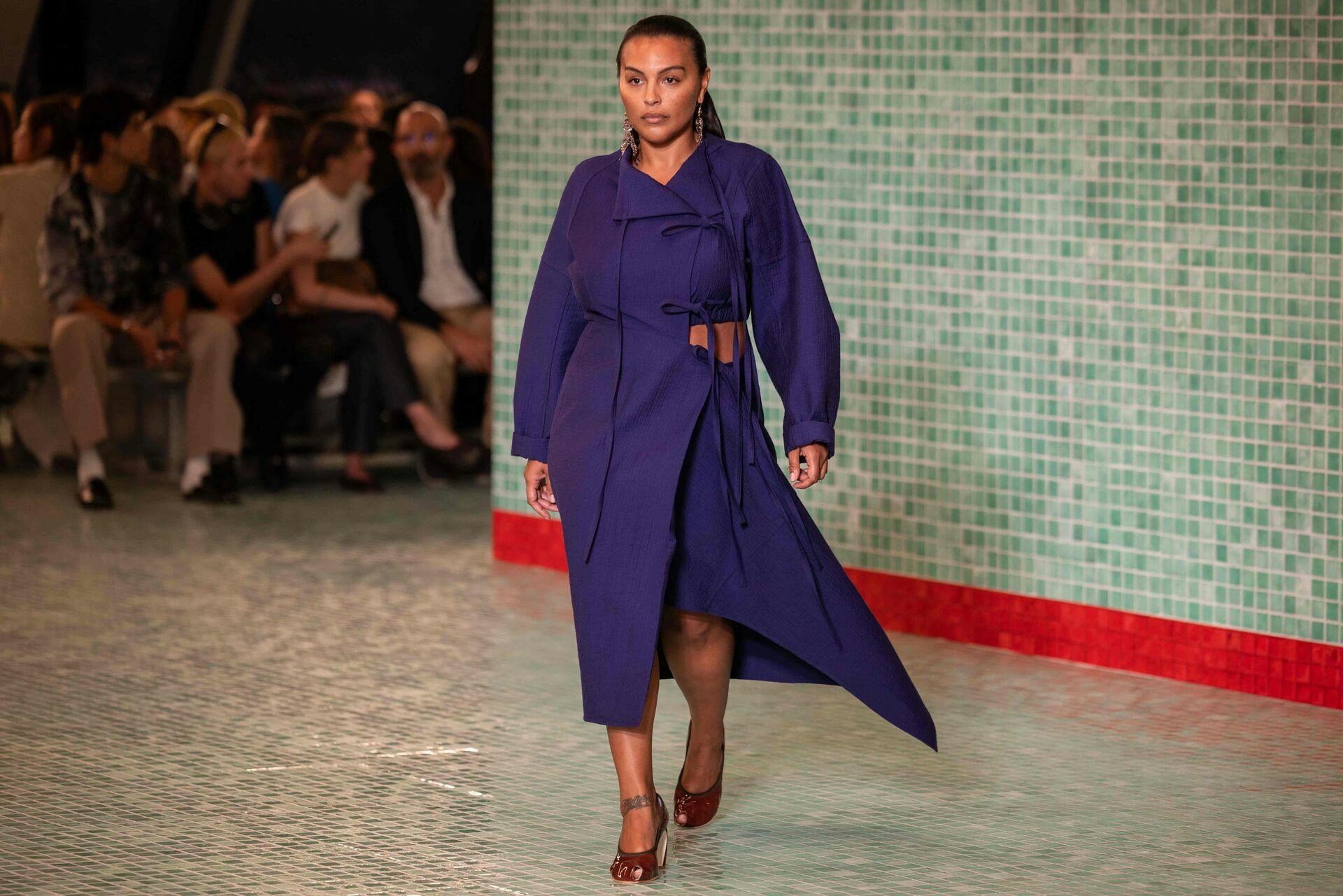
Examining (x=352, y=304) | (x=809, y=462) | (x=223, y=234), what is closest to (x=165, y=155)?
(x=223, y=234)

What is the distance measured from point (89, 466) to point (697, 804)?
431cm

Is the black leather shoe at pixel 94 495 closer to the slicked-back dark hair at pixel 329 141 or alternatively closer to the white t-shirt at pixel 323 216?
the white t-shirt at pixel 323 216

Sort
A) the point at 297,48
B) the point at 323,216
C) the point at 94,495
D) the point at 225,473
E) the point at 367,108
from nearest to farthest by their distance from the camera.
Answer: the point at 94,495 → the point at 225,473 → the point at 323,216 → the point at 367,108 → the point at 297,48

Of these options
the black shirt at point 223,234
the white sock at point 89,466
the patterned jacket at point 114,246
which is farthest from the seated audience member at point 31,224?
the white sock at point 89,466

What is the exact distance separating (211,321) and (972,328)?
141 inches

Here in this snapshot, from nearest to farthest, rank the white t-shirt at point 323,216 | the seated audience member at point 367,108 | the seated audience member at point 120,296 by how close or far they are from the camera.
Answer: the seated audience member at point 120,296 < the white t-shirt at point 323,216 < the seated audience member at point 367,108

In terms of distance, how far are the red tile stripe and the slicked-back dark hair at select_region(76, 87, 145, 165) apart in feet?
11.7

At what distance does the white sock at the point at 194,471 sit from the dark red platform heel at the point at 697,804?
4.20 meters

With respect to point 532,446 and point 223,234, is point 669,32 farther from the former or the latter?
point 223,234

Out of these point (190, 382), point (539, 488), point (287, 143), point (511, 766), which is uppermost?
point (287, 143)

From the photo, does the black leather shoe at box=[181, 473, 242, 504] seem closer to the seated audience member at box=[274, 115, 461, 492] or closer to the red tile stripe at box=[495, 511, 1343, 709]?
the seated audience member at box=[274, 115, 461, 492]

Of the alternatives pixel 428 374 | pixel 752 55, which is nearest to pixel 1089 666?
pixel 752 55

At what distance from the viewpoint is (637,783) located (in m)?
3.65

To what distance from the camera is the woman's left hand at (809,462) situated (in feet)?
12.1
